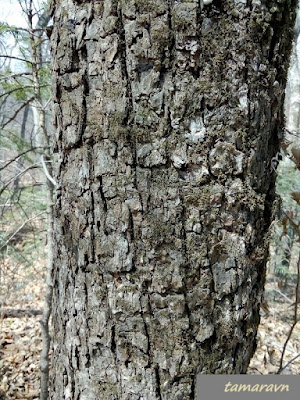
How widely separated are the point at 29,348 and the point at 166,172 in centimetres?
355

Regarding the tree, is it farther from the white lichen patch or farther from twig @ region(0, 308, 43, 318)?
twig @ region(0, 308, 43, 318)

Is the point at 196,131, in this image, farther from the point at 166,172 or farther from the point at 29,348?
the point at 29,348

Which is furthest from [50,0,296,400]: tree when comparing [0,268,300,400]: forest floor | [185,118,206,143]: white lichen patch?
[0,268,300,400]: forest floor

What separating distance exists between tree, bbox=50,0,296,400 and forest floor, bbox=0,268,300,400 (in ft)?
4.43

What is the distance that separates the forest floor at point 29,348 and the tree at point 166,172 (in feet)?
4.43

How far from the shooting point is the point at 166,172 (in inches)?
35.0

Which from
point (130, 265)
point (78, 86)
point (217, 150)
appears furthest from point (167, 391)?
point (78, 86)

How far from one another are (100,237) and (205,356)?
44 cm

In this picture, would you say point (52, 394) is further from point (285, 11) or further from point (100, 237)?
point (285, 11)

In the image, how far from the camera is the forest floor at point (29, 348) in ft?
9.96

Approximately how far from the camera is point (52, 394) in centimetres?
110

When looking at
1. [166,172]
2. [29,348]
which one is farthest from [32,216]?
[166,172]

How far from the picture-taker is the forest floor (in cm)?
304

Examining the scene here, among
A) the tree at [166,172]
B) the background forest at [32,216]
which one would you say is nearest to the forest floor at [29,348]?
the background forest at [32,216]
